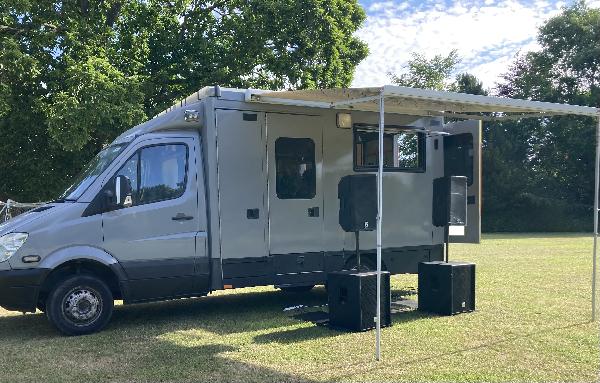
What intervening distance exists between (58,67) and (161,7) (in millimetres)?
4308

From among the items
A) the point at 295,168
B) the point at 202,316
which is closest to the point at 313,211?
the point at 295,168

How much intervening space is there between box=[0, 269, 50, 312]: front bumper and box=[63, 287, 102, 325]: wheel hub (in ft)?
1.20

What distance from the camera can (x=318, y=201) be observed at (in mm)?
7949

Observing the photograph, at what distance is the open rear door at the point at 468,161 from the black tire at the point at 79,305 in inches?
204

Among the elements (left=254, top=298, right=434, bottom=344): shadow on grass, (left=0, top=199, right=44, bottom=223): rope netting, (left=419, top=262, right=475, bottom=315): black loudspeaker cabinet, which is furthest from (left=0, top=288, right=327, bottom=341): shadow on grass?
(left=0, top=199, right=44, bottom=223): rope netting

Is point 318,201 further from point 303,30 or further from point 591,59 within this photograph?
point 591,59

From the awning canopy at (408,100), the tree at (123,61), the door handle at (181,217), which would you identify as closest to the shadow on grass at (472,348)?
the awning canopy at (408,100)

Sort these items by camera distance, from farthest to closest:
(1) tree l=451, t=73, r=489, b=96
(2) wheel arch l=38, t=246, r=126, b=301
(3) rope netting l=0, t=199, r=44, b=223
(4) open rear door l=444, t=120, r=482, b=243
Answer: (1) tree l=451, t=73, r=489, b=96
(3) rope netting l=0, t=199, r=44, b=223
(4) open rear door l=444, t=120, r=482, b=243
(2) wheel arch l=38, t=246, r=126, b=301

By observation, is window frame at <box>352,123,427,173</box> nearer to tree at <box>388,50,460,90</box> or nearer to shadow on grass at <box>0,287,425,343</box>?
shadow on grass at <box>0,287,425,343</box>

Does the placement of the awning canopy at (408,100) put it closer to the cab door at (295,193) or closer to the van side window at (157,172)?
the cab door at (295,193)

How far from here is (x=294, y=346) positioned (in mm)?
5973

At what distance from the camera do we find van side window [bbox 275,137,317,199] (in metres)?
7.72

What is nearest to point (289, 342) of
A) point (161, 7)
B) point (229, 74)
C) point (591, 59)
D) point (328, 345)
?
point (328, 345)

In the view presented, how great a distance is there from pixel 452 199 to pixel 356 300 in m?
2.39
